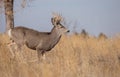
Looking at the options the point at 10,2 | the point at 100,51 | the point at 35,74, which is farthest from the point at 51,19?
the point at 10,2

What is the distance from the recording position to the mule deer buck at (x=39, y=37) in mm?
Result: 14508

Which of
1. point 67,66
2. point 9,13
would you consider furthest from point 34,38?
point 9,13

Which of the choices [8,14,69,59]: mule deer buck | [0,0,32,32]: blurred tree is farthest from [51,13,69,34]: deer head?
[0,0,32,32]: blurred tree

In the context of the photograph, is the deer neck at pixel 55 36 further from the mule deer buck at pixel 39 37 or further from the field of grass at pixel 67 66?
the field of grass at pixel 67 66

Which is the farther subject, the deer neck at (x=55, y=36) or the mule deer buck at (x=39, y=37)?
the deer neck at (x=55, y=36)

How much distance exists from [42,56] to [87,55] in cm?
145

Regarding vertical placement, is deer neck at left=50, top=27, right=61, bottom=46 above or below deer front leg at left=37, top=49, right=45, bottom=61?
above

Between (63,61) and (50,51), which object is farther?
(50,51)

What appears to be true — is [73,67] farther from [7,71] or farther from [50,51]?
[50,51]

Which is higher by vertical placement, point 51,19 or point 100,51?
point 51,19

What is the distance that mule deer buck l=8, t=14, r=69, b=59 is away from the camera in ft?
47.6

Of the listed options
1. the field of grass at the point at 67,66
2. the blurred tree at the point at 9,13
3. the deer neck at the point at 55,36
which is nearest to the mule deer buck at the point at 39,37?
the deer neck at the point at 55,36

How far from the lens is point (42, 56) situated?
46.1 feet

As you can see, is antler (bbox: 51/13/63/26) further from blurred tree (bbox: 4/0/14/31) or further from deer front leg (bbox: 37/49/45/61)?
blurred tree (bbox: 4/0/14/31)
